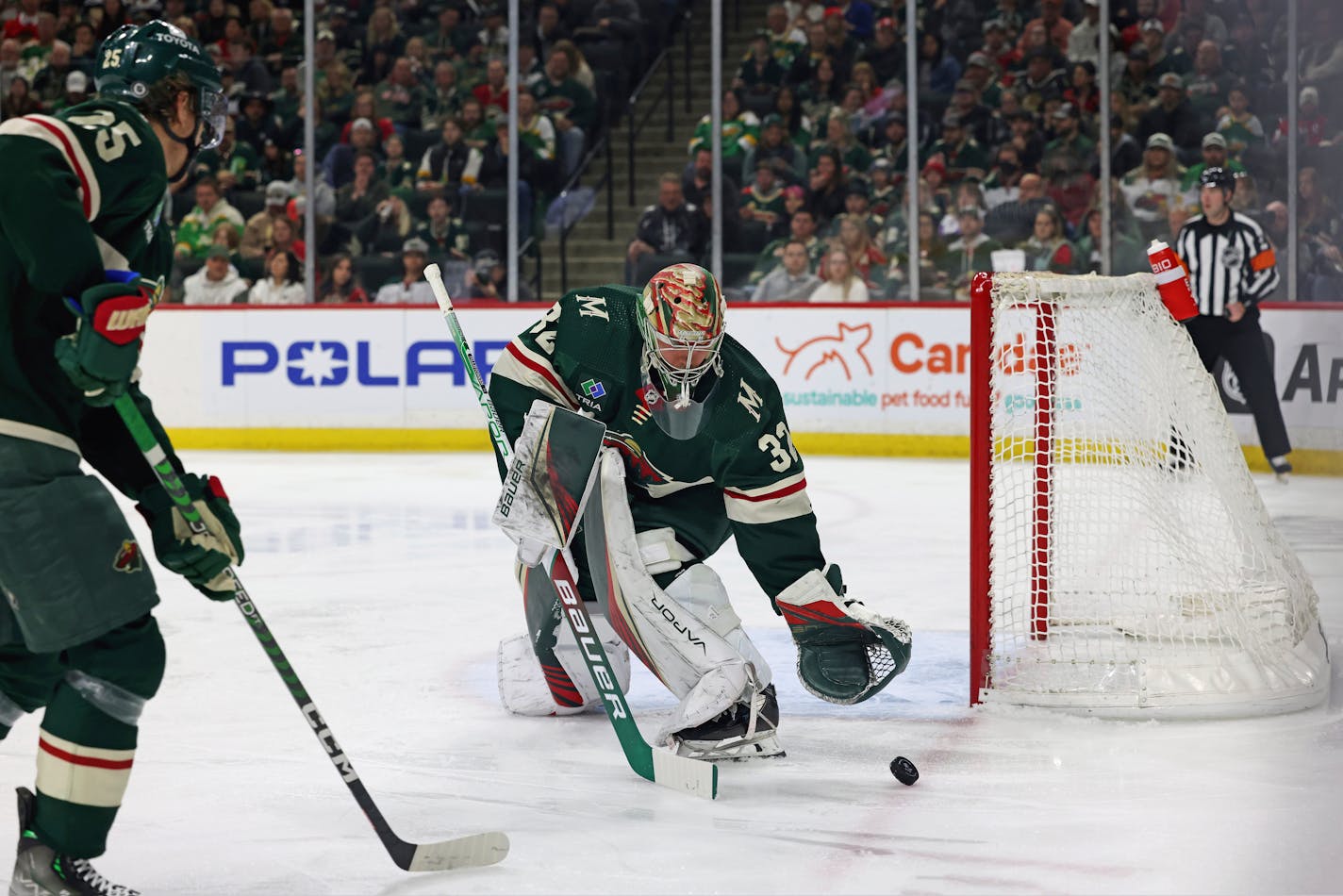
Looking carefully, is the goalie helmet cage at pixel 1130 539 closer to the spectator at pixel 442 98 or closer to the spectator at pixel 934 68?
the spectator at pixel 934 68

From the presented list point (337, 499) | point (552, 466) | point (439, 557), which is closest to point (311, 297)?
point (337, 499)

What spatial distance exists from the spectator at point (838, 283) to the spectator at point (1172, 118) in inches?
59.9

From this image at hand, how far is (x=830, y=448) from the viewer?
816 cm

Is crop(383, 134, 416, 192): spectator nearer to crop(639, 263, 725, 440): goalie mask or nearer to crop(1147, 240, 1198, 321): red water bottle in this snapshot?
crop(1147, 240, 1198, 321): red water bottle

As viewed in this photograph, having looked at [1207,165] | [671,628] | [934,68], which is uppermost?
[934,68]

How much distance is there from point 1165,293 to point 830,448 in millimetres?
4744

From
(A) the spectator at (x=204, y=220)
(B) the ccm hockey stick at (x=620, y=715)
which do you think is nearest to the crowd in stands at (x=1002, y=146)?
(A) the spectator at (x=204, y=220)

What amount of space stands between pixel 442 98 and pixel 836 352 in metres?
2.67

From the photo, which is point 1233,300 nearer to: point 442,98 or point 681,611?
point 442,98

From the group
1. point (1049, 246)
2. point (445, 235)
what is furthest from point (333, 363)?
point (1049, 246)

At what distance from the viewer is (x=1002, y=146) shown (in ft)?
27.0

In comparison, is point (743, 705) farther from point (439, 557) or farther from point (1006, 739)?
point (439, 557)

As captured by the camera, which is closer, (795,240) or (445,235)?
(795,240)

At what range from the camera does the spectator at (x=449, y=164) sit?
8.58 m
